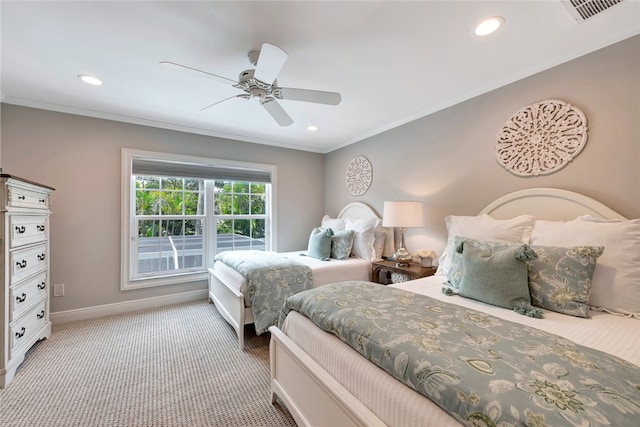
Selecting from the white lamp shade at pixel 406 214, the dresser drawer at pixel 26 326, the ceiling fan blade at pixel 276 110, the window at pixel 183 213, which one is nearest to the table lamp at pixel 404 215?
the white lamp shade at pixel 406 214

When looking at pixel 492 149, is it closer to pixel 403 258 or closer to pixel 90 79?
pixel 403 258

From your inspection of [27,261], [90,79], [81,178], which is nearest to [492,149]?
[90,79]

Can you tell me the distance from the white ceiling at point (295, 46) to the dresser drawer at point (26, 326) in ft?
6.71

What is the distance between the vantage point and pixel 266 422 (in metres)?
1.62

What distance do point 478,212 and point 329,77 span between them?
6.19ft

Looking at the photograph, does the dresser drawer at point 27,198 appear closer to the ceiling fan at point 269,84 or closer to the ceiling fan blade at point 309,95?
the ceiling fan at point 269,84

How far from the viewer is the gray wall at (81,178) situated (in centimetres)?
284

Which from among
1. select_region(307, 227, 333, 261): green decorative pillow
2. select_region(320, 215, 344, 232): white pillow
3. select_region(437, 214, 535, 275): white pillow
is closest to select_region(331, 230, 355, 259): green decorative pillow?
select_region(307, 227, 333, 261): green decorative pillow

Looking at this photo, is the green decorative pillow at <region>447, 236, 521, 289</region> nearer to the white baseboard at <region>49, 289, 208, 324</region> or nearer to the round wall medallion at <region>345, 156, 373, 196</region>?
the round wall medallion at <region>345, 156, 373, 196</region>

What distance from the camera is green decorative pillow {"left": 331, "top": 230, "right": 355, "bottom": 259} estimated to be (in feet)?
11.2

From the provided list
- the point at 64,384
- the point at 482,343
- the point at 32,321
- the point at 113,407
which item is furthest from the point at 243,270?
the point at 482,343

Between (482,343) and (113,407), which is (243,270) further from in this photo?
(482,343)

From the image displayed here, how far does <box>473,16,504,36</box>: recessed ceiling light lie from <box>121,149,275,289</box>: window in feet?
10.4

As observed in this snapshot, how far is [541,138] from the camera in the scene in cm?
215
